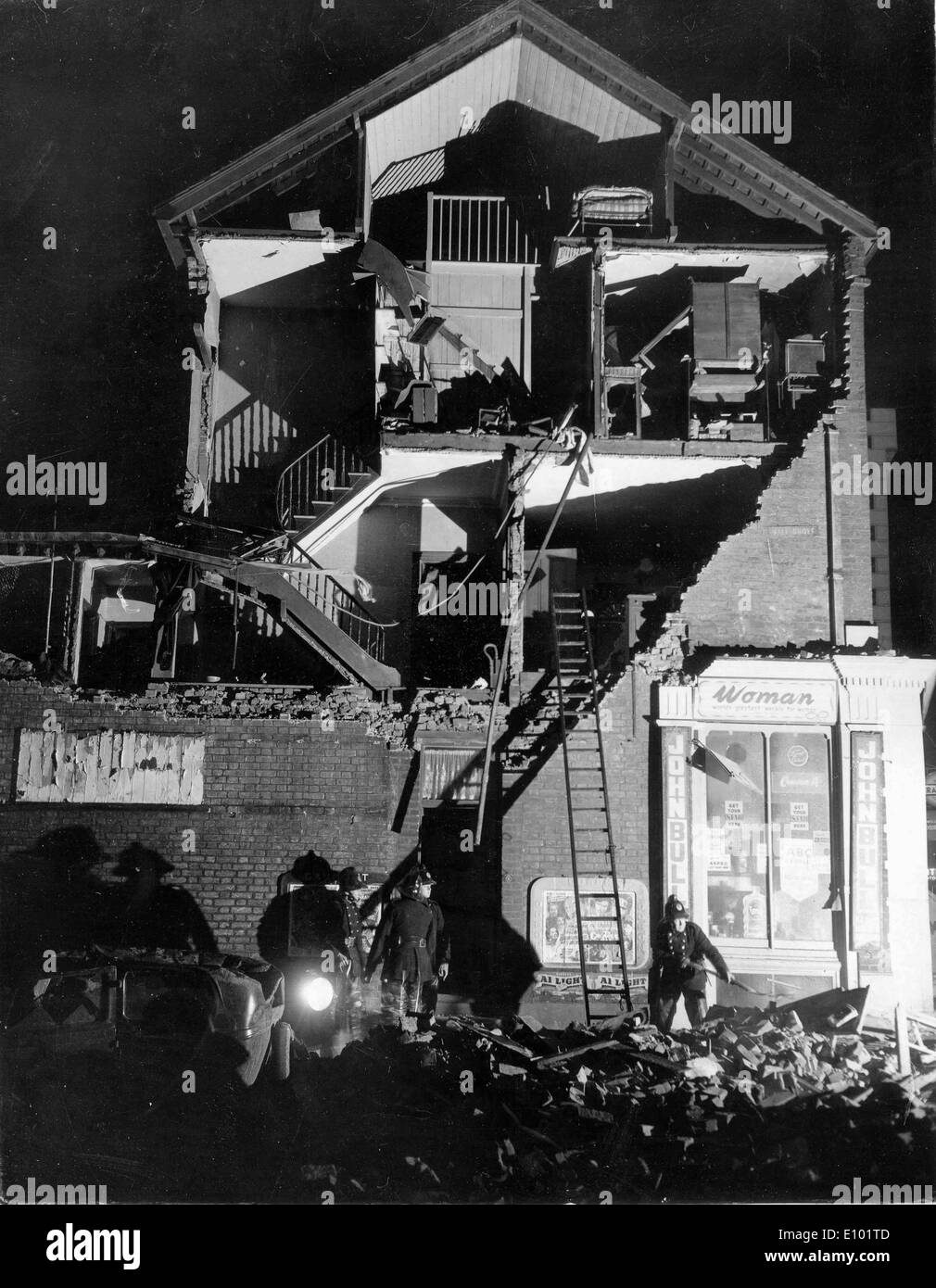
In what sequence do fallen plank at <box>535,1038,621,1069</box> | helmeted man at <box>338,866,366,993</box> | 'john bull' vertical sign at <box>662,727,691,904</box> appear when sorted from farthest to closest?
'john bull' vertical sign at <box>662,727,691,904</box>
helmeted man at <box>338,866,366,993</box>
fallen plank at <box>535,1038,621,1069</box>

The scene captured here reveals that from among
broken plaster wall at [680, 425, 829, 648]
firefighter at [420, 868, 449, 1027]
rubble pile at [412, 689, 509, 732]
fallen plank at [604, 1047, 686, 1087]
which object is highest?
broken plaster wall at [680, 425, 829, 648]

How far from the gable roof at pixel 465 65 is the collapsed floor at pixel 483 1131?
1194 centimetres

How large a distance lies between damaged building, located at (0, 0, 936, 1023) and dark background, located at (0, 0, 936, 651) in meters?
1.34

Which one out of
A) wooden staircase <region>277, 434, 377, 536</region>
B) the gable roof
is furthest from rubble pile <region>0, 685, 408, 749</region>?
the gable roof

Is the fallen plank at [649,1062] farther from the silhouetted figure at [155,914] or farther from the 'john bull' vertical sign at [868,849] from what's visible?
the silhouetted figure at [155,914]

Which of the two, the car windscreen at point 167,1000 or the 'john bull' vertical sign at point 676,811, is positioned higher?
the 'john bull' vertical sign at point 676,811

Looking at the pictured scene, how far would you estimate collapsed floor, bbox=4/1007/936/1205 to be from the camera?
701 centimetres

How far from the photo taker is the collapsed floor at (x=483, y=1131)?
7.01m

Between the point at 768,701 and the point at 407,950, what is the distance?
6071 mm

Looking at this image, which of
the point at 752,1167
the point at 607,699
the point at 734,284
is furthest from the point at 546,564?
the point at 752,1167

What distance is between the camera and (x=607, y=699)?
11672mm

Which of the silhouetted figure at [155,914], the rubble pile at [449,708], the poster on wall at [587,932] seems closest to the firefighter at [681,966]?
Answer: the poster on wall at [587,932]

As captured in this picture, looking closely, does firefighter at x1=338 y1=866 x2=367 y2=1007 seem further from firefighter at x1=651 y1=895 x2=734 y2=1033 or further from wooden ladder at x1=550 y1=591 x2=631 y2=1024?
firefighter at x1=651 y1=895 x2=734 y2=1033
